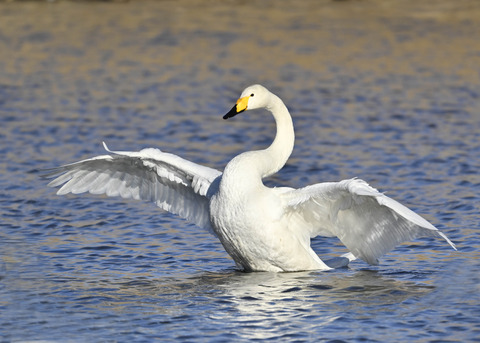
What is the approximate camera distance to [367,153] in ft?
52.1

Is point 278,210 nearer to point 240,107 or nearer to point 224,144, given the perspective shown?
point 240,107

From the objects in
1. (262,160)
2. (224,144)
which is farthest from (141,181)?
(224,144)

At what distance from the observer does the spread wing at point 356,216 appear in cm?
927

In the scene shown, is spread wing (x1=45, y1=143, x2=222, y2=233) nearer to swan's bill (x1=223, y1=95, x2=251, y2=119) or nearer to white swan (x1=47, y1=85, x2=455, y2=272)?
white swan (x1=47, y1=85, x2=455, y2=272)

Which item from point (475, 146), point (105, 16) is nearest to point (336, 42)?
point (105, 16)

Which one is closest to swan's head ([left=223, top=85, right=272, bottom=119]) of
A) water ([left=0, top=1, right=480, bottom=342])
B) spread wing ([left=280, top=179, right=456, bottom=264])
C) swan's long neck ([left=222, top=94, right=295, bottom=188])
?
swan's long neck ([left=222, top=94, right=295, bottom=188])

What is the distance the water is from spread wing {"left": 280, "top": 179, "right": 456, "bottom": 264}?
1.36 ft

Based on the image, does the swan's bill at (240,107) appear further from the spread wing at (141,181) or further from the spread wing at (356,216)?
the spread wing at (356,216)

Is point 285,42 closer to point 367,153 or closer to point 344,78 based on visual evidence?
point 344,78

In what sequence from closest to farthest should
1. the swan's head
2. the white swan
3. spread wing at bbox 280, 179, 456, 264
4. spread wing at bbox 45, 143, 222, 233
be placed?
spread wing at bbox 280, 179, 456, 264 < the white swan < the swan's head < spread wing at bbox 45, 143, 222, 233

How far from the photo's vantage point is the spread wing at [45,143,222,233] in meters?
10.9

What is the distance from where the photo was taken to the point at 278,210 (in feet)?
32.4

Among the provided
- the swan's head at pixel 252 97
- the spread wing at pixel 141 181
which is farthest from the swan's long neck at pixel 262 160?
the spread wing at pixel 141 181

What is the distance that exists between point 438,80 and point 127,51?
783cm
